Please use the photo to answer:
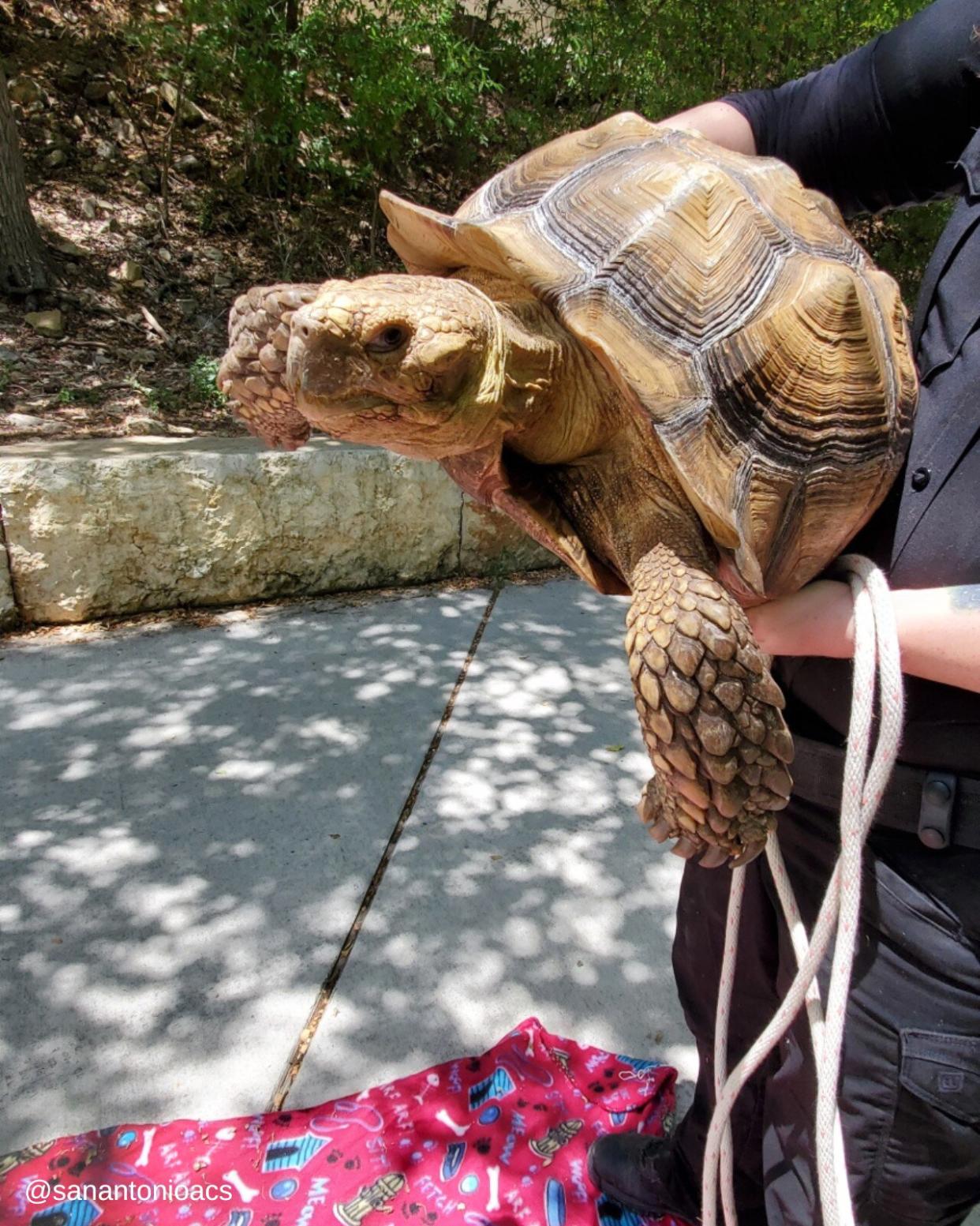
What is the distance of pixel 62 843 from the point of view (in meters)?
2.23

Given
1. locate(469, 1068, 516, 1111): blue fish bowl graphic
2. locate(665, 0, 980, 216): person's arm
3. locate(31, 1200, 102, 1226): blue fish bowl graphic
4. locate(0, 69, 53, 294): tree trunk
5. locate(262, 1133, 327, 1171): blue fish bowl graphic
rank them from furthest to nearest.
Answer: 1. locate(0, 69, 53, 294): tree trunk
2. locate(469, 1068, 516, 1111): blue fish bowl graphic
3. locate(262, 1133, 327, 1171): blue fish bowl graphic
4. locate(31, 1200, 102, 1226): blue fish bowl graphic
5. locate(665, 0, 980, 216): person's arm

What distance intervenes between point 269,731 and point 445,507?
4.99ft

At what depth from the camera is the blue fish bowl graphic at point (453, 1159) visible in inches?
59.3

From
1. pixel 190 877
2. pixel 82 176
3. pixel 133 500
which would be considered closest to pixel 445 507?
pixel 133 500

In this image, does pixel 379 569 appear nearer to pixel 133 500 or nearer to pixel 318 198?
pixel 133 500

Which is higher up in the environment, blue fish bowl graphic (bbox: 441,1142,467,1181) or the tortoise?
the tortoise

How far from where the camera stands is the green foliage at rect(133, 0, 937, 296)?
4848 millimetres

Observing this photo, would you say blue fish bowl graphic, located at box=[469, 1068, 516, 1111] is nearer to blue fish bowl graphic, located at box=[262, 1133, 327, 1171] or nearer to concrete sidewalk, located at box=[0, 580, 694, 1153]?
concrete sidewalk, located at box=[0, 580, 694, 1153]

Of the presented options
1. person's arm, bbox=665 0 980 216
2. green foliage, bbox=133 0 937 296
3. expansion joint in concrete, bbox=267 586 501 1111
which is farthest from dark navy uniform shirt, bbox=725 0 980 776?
green foliage, bbox=133 0 937 296

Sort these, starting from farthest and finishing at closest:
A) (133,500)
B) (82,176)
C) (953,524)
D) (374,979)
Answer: (82,176)
(133,500)
(374,979)
(953,524)

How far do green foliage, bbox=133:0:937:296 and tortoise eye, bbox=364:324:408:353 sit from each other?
4733 millimetres

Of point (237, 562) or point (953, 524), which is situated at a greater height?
point (953, 524)

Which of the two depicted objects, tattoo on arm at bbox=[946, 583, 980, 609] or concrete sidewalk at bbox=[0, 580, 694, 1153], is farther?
concrete sidewalk at bbox=[0, 580, 694, 1153]

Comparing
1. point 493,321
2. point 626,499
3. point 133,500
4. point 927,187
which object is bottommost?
point 133,500
